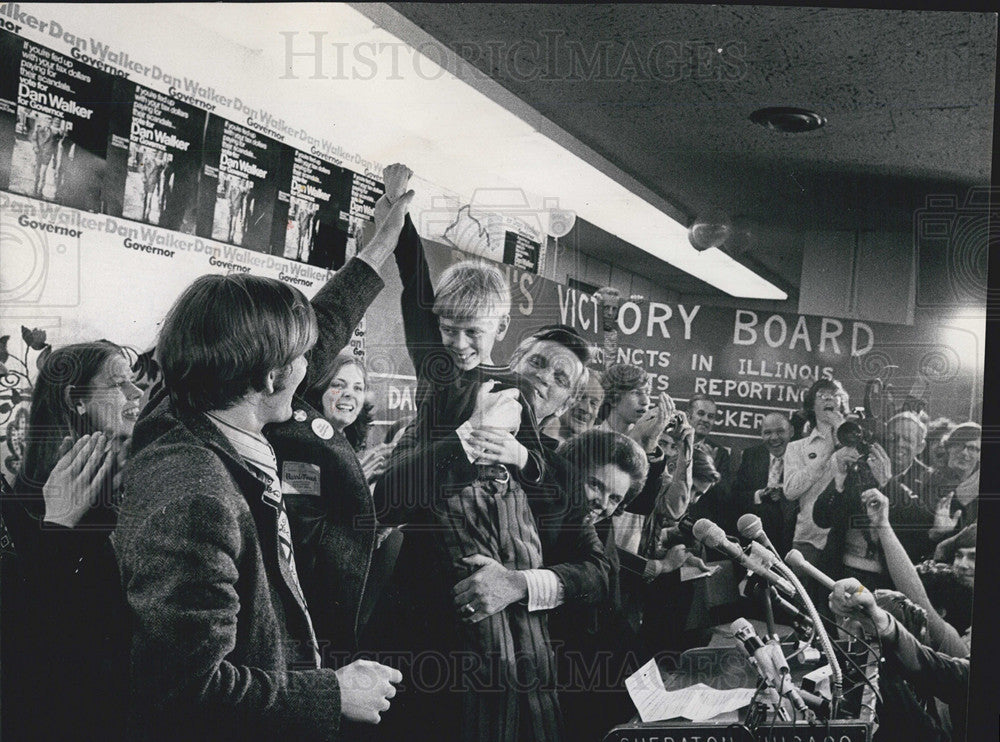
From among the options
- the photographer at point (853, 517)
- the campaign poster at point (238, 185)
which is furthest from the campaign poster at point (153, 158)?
the photographer at point (853, 517)

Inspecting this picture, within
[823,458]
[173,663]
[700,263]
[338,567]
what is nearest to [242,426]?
[338,567]

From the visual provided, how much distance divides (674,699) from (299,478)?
1395 mm

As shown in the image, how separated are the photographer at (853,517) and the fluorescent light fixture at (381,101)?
612 millimetres

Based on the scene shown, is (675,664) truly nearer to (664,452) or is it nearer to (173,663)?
(664,452)

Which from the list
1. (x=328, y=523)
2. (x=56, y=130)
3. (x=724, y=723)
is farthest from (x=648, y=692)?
(x=56, y=130)

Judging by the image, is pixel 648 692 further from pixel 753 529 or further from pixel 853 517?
pixel 853 517

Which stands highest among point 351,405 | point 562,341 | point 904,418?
point 562,341

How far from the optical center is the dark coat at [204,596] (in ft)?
8.13

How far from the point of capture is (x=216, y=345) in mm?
2598

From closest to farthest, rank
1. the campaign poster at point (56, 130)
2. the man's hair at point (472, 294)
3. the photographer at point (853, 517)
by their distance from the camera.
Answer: the campaign poster at point (56, 130), the man's hair at point (472, 294), the photographer at point (853, 517)

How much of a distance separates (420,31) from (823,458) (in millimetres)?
1848

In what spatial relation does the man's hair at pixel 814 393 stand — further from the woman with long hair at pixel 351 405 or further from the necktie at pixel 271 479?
the necktie at pixel 271 479

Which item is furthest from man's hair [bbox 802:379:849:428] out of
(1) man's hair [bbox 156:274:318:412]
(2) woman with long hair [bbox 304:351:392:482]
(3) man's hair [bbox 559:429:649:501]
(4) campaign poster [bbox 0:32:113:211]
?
(4) campaign poster [bbox 0:32:113:211]

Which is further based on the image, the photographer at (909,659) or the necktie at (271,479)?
the photographer at (909,659)
